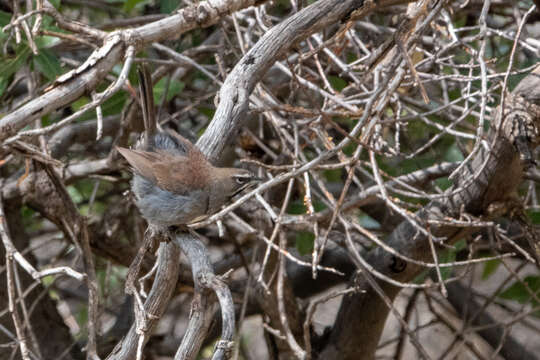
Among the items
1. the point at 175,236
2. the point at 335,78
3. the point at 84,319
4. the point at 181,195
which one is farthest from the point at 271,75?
the point at 84,319

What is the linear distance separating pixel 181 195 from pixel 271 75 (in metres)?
1.63

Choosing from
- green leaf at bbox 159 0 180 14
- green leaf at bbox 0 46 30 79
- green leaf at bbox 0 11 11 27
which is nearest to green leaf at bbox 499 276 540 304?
green leaf at bbox 159 0 180 14

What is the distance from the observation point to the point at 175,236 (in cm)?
279

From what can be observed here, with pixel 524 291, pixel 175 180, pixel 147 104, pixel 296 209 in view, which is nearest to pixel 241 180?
pixel 175 180

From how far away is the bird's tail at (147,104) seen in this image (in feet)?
11.0

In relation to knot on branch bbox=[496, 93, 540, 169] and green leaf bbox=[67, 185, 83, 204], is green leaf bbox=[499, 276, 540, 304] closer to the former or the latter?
knot on branch bbox=[496, 93, 540, 169]

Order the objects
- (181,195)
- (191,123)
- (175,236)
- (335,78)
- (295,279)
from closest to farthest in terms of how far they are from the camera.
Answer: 1. (175,236)
2. (181,195)
3. (335,78)
4. (295,279)
5. (191,123)

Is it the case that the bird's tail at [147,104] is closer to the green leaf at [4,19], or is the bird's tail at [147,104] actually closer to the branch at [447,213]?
the green leaf at [4,19]

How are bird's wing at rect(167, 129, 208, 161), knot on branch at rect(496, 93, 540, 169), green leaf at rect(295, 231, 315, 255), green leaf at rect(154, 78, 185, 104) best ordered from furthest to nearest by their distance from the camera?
green leaf at rect(295, 231, 315, 255) → green leaf at rect(154, 78, 185, 104) → knot on branch at rect(496, 93, 540, 169) → bird's wing at rect(167, 129, 208, 161)

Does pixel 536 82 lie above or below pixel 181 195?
below

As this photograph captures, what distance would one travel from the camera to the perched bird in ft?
10.3

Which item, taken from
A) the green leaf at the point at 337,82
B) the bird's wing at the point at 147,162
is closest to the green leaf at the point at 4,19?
the bird's wing at the point at 147,162

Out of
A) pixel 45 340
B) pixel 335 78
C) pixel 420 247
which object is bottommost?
pixel 420 247

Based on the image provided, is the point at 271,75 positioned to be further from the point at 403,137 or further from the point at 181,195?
the point at 181,195
